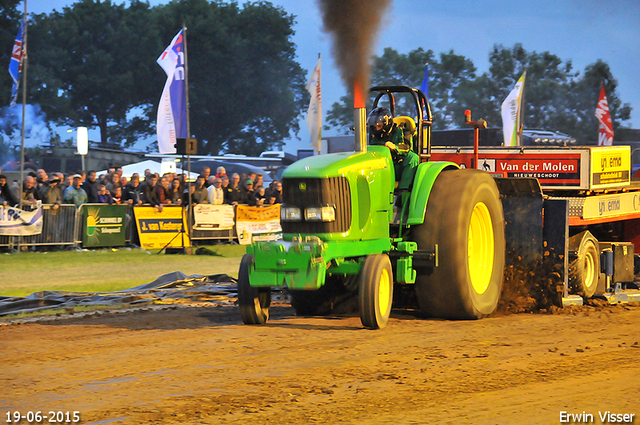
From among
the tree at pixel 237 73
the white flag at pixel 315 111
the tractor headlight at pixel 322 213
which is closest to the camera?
the tractor headlight at pixel 322 213

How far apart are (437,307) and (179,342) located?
2.93 meters

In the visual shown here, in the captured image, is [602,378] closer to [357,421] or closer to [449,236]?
[357,421]

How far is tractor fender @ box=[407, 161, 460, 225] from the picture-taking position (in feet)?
28.5

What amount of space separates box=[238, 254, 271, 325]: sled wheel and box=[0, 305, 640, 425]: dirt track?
162 millimetres

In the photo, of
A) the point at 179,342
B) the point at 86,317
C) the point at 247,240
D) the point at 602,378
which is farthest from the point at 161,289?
the point at 247,240

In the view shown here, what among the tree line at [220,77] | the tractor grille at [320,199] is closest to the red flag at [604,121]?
the tractor grille at [320,199]

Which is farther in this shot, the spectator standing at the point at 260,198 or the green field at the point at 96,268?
the spectator standing at the point at 260,198

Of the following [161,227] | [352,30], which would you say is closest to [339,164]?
[352,30]

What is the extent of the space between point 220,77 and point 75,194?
157 ft

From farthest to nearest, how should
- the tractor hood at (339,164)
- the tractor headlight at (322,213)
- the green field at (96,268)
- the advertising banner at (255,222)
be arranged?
the advertising banner at (255,222) < the green field at (96,268) < the tractor hood at (339,164) < the tractor headlight at (322,213)

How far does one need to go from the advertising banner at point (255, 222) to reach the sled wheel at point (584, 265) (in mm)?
11878

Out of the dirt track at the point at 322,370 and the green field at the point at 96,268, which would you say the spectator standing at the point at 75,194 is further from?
the dirt track at the point at 322,370

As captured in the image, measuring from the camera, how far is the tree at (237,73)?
65.5 m

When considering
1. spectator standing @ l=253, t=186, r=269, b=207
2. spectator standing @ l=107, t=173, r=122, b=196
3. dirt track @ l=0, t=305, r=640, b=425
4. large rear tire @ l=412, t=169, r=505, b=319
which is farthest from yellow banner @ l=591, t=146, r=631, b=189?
spectator standing @ l=107, t=173, r=122, b=196
